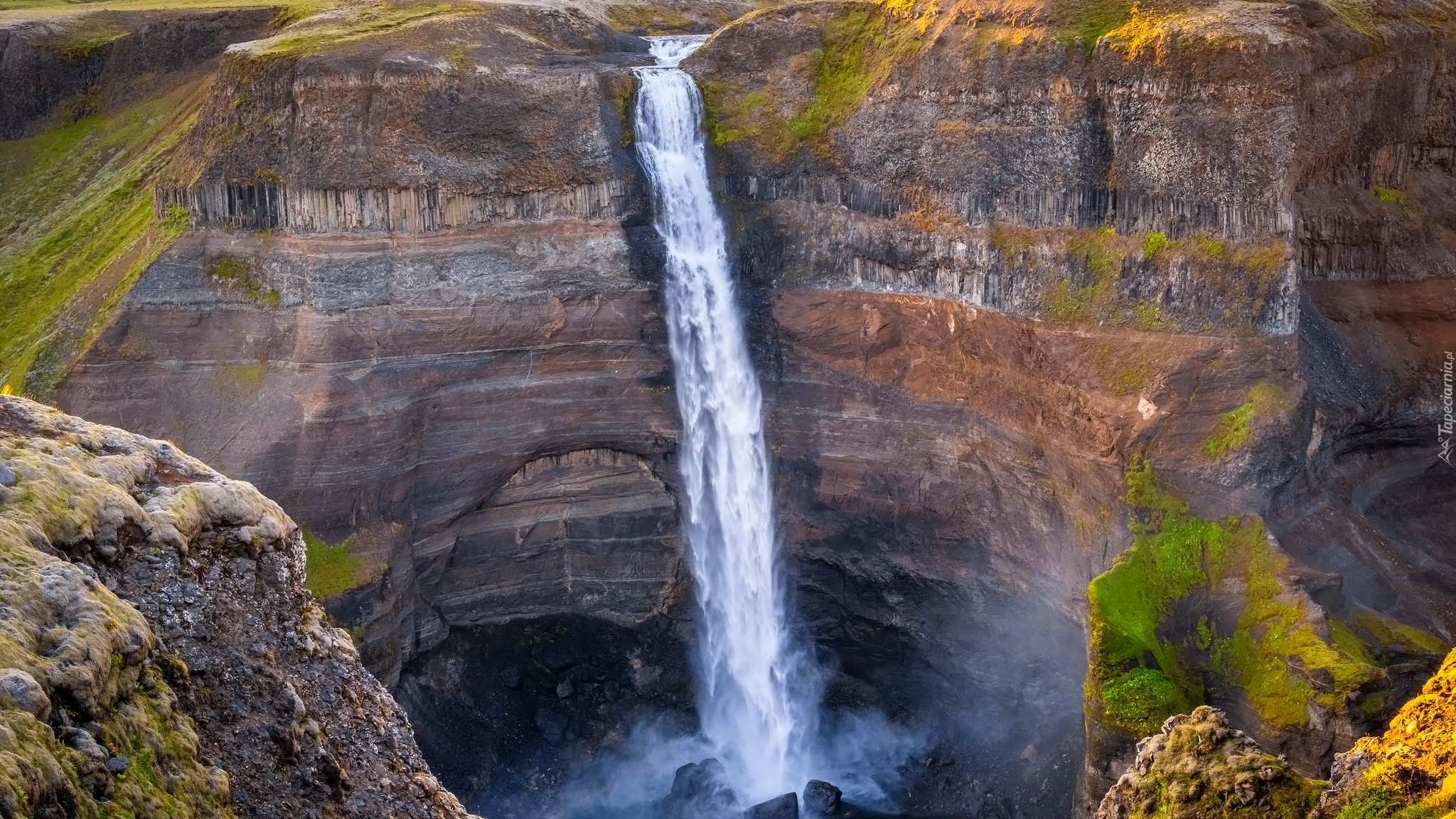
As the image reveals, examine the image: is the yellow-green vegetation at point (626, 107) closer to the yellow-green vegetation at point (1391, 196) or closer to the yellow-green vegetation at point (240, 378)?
the yellow-green vegetation at point (240, 378)

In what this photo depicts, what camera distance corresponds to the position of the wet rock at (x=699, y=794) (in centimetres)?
3481

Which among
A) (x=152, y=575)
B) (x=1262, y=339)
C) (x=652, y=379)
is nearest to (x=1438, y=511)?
(x=1262, y=339)

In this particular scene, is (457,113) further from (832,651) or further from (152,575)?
(152,575)

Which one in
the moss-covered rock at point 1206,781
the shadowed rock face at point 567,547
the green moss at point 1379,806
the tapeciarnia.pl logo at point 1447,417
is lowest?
the shadowed rock face at point 567,547

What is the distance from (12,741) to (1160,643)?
80.6 ft

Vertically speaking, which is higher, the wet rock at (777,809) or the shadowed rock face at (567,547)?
the shadowed rock face at (567,547)

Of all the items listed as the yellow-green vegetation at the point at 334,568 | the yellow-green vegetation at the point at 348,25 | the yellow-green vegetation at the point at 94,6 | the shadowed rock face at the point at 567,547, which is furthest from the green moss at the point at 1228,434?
the yellow-green vegetation at the point at 94,6

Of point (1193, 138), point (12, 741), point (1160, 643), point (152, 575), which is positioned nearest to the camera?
point (12, 741)

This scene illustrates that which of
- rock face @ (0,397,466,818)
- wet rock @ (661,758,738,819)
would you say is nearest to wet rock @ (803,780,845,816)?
wet rock @ (661,758,738,819)

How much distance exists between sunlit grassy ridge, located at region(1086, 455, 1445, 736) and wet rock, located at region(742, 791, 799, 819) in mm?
9433

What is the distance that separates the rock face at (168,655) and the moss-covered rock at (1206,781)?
33.4 feet

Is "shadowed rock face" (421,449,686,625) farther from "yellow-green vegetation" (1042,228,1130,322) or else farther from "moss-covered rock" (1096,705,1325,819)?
"moss-covered rock" (1096,705,1325,819)

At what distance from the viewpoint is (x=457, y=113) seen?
1406 inches

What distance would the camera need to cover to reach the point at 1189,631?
2933cm
